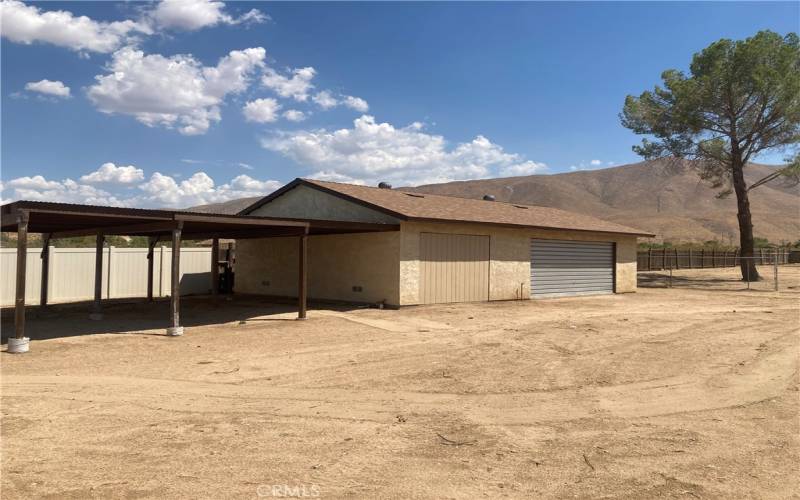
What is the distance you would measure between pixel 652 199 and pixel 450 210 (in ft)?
432

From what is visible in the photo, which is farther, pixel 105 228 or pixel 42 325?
pixel 105 228

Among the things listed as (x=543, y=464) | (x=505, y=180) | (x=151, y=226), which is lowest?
(x=543, y=464)

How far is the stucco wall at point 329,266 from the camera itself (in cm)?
1808

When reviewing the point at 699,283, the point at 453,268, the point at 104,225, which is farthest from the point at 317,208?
the point at 699,283

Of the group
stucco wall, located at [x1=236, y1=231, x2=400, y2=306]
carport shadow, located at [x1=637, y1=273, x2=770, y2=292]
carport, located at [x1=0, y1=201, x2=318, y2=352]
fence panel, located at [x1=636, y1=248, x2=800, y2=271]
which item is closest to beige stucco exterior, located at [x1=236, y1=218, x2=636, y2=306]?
stucco wall, located at [x1=236, y1=231, x2=400, y2=306]

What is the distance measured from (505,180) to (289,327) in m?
150

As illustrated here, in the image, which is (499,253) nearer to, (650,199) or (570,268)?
(570,268)

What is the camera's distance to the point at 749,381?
322 inches

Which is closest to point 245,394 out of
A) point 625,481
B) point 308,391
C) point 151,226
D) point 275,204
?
point 308,391

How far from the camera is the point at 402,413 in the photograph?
257 inches

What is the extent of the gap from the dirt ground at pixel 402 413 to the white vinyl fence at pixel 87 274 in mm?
7834

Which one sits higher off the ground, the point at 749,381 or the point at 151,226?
the point at 151,226

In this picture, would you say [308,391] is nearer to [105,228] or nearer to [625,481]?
[625,481]

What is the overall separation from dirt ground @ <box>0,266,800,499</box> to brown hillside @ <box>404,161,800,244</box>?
285 feet
